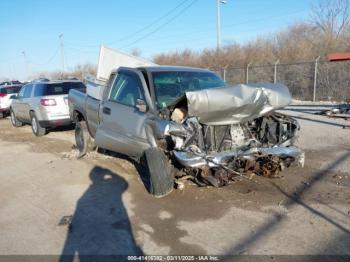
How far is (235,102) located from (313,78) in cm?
1582

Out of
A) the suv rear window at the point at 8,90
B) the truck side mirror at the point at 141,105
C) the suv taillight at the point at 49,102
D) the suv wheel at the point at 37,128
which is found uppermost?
the truck side mirror at the point at 141,105

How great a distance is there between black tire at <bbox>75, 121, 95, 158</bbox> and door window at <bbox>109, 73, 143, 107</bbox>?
166cm

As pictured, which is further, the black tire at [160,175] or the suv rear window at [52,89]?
the suv rear window at [52,89]

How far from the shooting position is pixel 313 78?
772 inches

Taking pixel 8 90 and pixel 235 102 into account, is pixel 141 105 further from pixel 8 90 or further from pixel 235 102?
pixel 8 90

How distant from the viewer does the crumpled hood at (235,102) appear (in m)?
5.22

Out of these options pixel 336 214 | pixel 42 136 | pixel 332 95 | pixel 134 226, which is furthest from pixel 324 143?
pixel 332 95

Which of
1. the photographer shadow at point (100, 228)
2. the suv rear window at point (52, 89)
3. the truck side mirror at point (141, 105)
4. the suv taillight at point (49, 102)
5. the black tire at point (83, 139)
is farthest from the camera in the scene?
the suv rear window at point (52, 89)

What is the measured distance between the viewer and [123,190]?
584 centimetres

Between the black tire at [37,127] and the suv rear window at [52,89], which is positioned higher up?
the suv rear window at [52,89]

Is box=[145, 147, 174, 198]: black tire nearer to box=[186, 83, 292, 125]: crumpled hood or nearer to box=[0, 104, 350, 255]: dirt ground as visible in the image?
box=[0, 104, 350, 255]: dirt ground

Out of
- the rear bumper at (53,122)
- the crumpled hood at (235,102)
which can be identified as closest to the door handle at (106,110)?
the crumpled hood at (235,102)

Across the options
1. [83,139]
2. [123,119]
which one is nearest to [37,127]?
[83,139]

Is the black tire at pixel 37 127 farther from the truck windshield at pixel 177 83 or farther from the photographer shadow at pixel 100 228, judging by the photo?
the truck windshield at pixel 177 83
